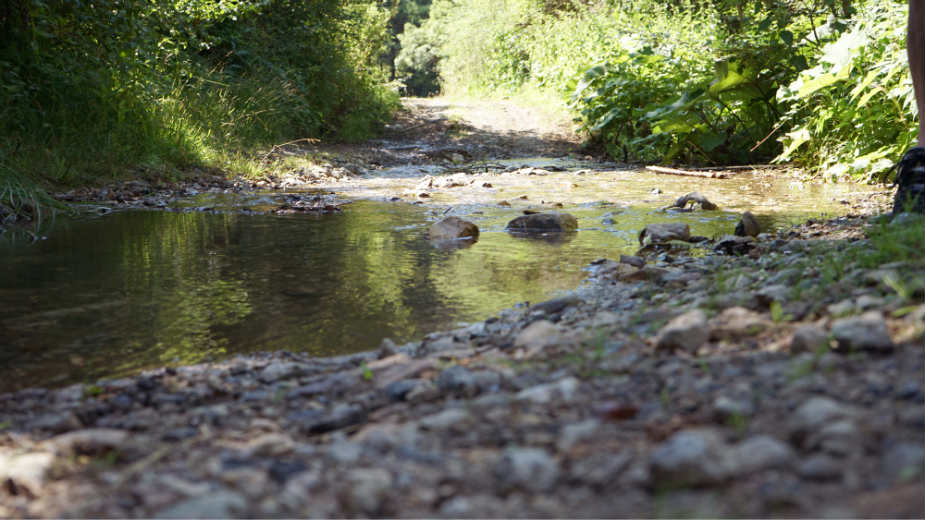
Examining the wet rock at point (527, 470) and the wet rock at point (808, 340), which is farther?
the wet rock at point (808, 340)

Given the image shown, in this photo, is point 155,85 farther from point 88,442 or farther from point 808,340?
point 808,340

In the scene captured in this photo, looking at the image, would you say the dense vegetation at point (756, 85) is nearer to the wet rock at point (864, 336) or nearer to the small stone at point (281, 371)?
the wet rock at point (864, 336)

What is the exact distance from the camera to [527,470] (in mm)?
1332

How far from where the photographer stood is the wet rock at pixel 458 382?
185 centimetres

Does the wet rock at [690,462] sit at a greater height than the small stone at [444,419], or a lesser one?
greater

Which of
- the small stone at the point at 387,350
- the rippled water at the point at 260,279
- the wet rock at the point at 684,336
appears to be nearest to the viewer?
the wet rock at the point at 684,336

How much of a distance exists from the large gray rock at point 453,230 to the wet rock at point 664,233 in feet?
3.74

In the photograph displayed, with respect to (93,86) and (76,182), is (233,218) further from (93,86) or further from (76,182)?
(93,86)

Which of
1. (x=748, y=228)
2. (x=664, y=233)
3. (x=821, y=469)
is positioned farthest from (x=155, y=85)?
(x=821, y=469)

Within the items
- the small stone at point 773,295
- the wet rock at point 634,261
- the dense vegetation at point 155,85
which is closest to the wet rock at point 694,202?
the wet rock at point 634,261

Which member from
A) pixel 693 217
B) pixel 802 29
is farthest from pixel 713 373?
pixel 802 29

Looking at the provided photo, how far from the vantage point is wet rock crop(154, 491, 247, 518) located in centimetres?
123

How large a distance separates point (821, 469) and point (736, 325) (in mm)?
893

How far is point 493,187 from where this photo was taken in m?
7.88
